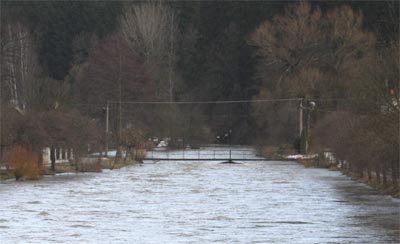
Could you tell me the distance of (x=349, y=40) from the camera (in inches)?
3447

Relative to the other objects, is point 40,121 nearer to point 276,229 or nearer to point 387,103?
point 387,103

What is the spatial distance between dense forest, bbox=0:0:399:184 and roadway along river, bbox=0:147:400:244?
2735mm

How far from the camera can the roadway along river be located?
85.0 feet

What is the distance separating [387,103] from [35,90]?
58.6 m

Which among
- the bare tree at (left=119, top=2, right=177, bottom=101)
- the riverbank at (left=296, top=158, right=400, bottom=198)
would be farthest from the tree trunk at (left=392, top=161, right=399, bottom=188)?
the bare tree at (left=119, top=2, right=177, bottom=101)

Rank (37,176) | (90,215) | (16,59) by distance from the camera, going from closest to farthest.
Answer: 1. (90,215)
2. (37,176)
3. (16,59)

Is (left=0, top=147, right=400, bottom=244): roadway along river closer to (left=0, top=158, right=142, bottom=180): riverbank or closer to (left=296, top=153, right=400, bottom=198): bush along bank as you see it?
(left=296, top=153, right=400, bottom=198): bush along bank

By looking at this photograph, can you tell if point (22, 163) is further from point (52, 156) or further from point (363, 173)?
point (363, 173)

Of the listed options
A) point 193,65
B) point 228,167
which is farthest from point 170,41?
point 228,167

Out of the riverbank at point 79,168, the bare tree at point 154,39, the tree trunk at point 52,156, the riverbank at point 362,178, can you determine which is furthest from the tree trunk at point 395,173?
the bare tree at point 154,39

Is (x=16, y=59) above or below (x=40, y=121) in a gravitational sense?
above

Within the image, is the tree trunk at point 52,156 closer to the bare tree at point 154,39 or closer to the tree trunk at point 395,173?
the tree trunk at point 395,173

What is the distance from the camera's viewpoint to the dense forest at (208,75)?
52.7m

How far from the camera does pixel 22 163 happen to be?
52719 mm
